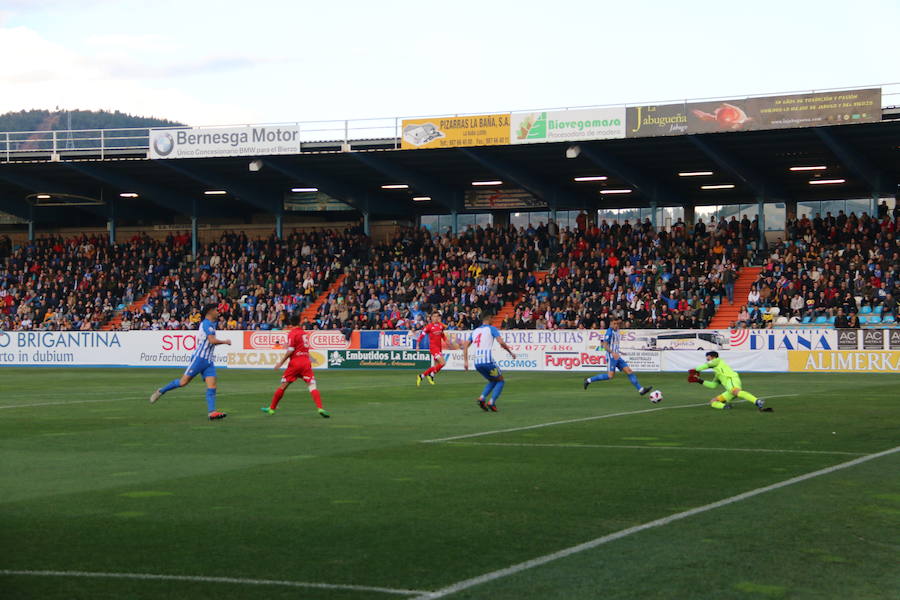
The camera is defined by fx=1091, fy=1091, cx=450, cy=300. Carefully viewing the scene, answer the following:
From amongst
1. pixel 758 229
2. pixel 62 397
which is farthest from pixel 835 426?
pixel 758 229

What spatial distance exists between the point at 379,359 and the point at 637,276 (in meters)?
11.6

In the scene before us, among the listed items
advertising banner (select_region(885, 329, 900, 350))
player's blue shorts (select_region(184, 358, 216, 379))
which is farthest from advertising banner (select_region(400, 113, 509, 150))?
player's blue shorts (select_region(184, 358, 216, 379))

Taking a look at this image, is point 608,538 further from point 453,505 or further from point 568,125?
point 568,125

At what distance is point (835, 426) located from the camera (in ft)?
58.9

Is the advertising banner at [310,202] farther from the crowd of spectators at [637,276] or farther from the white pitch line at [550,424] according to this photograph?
the white pitch line at [550,424]

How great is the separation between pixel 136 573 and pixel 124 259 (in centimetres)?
5329

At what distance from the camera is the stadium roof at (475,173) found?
4472 cm

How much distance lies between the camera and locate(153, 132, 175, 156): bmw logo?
48969 mm

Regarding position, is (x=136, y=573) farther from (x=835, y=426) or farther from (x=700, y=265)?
(x=700, y=265)

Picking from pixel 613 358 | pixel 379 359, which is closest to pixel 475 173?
pixel 379 359

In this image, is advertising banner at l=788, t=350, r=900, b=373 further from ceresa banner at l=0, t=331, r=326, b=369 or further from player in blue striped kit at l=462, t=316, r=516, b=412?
player in blue striped kit at l=462, t=316, r=516, b=412

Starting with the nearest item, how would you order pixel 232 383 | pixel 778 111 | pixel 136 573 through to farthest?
pixel 136 573
pixel 232 383
pixel 778 111

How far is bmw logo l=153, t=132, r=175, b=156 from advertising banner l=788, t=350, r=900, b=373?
2816 centimetres

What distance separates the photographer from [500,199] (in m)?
55.8
